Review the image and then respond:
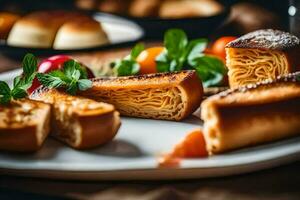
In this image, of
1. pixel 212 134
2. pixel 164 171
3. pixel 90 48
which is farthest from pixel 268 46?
pixel 90 48

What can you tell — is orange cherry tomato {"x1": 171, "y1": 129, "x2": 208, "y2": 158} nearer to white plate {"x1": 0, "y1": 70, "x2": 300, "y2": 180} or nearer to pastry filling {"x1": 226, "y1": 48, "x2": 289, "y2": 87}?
white plate {"x1": 0, "y1": 70, "x2": 300, "y2": 180}

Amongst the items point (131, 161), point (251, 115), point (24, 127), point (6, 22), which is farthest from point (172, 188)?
point (6, 22)

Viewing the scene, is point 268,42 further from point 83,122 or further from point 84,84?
point 83,122

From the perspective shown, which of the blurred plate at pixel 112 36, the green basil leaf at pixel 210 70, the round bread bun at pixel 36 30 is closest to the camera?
the green basil leaf at pixel 210 70

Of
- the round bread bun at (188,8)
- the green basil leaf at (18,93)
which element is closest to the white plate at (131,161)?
the green basil leaf at (18,93)

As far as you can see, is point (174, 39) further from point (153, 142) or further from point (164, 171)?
point (164, 171)

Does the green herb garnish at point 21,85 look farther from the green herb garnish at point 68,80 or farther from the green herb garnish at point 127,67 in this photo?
the green herb garnish at point 127,67
